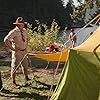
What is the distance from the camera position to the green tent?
19.9 feet

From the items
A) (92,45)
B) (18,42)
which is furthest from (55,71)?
(92,45)

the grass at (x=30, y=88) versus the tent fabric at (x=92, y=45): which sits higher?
the tent fabric at (x=92, y=45)

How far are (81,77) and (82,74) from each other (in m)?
0.05

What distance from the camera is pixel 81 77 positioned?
20.2 feet

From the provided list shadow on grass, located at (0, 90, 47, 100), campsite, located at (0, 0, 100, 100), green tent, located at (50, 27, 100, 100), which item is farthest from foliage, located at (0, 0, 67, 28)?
green tent, located at (50, 27, 100, 100)

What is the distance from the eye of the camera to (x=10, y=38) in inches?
373

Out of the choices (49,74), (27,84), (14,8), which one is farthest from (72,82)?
(14,8)

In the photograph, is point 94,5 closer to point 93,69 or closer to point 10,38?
point 10,38

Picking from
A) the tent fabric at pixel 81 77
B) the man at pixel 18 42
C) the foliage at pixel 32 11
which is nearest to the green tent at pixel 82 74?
the tent fabric at pixel 81 77

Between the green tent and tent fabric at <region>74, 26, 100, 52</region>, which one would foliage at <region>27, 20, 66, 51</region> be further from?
the green tent

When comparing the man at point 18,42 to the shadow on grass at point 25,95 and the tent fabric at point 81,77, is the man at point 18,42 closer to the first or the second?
the shadow on grass at point 25,95

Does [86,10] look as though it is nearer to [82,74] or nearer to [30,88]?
[30,88]

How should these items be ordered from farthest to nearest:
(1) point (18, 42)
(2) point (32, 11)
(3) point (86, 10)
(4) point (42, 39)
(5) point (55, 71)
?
(2) point (32, 11) → (3) point (86, 10) → (4) point (42, 39) → (5) point (55, 71) → (1) point (18, 42)

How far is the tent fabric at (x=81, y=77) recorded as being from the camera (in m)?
6.07
